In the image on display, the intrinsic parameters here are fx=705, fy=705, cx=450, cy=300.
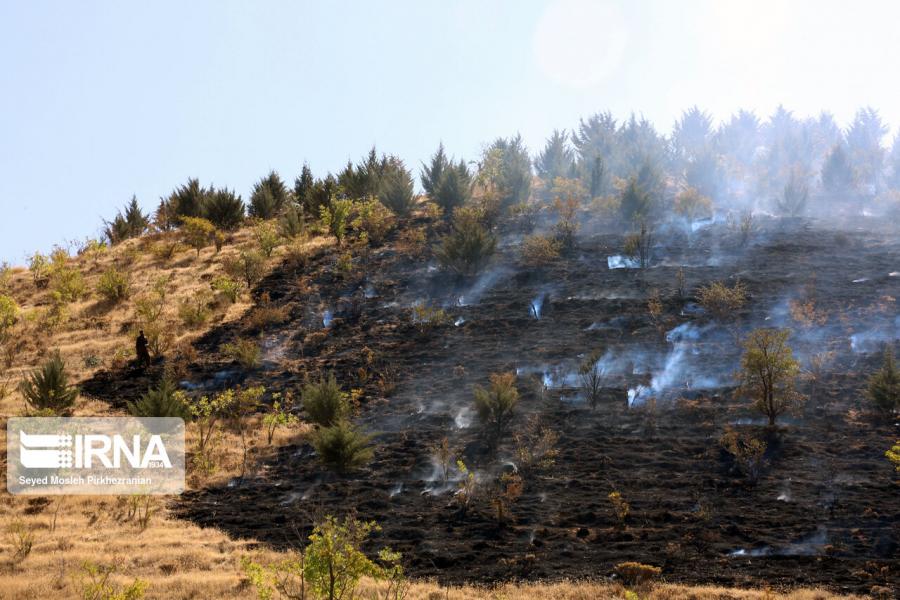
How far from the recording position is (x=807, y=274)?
17328 mm

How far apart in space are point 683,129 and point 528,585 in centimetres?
3944

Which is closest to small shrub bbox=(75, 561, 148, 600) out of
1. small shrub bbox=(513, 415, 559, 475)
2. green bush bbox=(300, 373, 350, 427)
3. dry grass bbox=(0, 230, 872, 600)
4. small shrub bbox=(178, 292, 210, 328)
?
dry grass bbox=(0, 230, 872, 600)

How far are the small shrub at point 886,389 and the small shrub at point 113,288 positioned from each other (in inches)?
705

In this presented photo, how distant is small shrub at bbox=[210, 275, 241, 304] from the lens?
18812mm

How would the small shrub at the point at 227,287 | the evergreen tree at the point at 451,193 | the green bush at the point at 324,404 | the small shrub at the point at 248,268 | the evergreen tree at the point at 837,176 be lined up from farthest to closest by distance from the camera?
the evergreen tree at the point at 837,176 < the evergreen tree at the point at 451,193 < the small shrub at the point at 248,268 < the small shrub at the point at 227,287 < the green bush at the point at 324,404

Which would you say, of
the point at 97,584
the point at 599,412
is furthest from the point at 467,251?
the point at 97,584

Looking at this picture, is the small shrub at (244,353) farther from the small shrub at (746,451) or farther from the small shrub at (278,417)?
the small shrub at (746,451)

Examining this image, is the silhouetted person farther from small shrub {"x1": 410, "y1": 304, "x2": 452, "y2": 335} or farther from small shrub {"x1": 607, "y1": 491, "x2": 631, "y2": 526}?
small shrub {"x1": 607, "y1": 491, "x2": 631, "y2": 526}

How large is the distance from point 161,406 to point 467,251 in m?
9.28

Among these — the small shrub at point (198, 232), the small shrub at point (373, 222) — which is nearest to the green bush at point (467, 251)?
the small shrub at point (373, 222)

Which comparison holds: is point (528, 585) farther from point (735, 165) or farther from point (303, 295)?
point (735, 165)

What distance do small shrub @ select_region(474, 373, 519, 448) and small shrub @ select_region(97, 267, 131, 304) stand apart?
11748 mm

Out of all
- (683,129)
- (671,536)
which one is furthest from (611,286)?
(683,129)

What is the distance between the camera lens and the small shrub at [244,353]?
1587 centimetres
